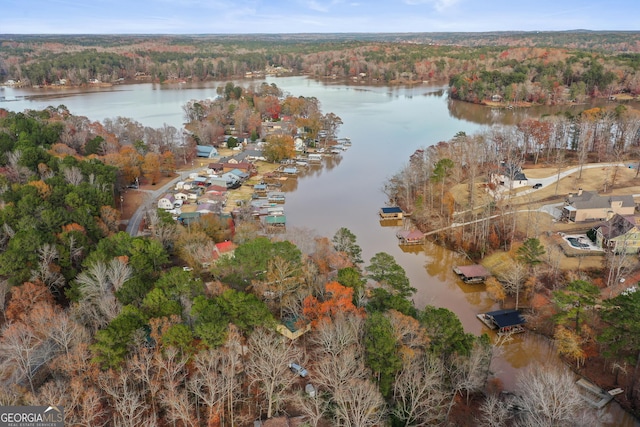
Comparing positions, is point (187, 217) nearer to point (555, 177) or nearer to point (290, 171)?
point (290, 171)

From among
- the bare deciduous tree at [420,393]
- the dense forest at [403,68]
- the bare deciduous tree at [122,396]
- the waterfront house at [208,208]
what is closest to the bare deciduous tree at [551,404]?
the bare deciduous tree at [420,393]

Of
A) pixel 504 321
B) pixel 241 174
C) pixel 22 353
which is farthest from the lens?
pixel 241 174

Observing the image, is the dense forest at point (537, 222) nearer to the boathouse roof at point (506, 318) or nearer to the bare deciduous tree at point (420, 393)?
the boathouse roof at point (506, 318)

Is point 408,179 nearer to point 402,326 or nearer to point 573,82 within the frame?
point 402,326

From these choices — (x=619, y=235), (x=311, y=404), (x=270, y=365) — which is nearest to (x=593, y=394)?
(x=311, y=404)

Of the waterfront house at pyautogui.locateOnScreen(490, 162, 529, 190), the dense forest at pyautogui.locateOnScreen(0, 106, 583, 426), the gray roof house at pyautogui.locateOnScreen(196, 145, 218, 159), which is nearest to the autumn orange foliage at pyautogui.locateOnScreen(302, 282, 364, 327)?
the dense forest at pyautogui.locateOnScreen(0, 106, 583, 426)

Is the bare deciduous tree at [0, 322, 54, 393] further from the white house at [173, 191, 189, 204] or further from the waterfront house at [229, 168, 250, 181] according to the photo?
the waterfront house at [229, 168, 250, 181]
